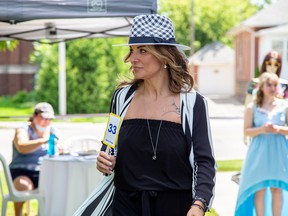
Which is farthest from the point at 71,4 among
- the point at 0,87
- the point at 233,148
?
the point at 0,87

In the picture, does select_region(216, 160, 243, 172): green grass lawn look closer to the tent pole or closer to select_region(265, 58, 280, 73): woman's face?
select_region(265, 58, 280, 73): woman's face

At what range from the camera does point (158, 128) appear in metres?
3.24

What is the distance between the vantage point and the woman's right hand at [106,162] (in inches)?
128

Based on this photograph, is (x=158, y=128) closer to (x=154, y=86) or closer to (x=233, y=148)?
(x=154, y=86)

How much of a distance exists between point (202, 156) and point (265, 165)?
3462 mm

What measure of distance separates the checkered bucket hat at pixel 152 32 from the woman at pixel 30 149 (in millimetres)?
4119

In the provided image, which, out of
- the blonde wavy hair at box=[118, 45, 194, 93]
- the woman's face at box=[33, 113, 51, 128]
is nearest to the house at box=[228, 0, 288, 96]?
the woman's face at box=[33, 113, 51, 128]

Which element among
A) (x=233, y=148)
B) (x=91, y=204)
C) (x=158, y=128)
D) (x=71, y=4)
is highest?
(x=71, y=4)

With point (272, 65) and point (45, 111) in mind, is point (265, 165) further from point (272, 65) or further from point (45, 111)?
point (45, 111)

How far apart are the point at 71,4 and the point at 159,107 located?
8.64 ft

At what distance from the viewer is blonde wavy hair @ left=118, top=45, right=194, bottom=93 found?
328 centimetres

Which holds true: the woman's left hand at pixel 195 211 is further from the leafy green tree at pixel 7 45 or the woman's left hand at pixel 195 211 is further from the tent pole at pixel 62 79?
the tent pole at pixel 62 79

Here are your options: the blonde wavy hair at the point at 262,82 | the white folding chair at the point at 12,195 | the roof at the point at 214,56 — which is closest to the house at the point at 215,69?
the roof at the point at 214,56

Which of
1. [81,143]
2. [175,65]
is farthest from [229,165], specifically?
[175,65]
